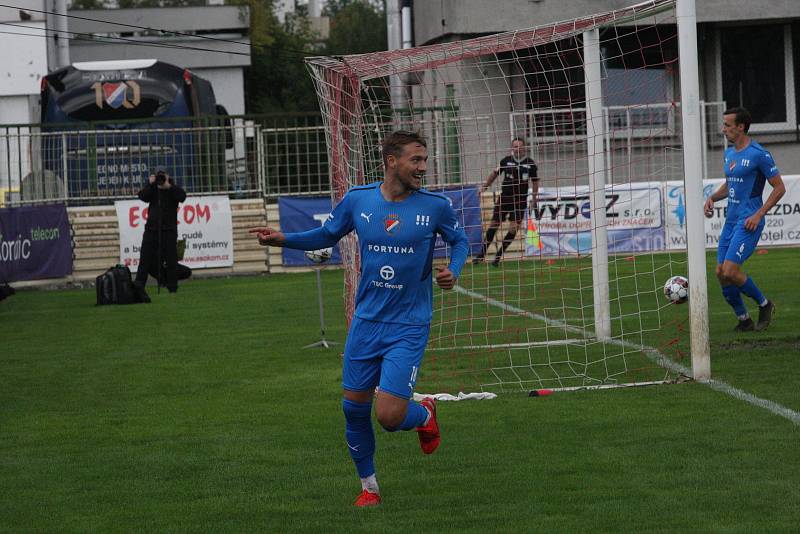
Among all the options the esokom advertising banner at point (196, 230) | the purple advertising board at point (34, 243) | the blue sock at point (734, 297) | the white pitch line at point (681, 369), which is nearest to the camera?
the white pitch line at point (681, 369)

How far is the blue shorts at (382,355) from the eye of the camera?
659 cm

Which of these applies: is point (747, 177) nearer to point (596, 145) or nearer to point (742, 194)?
point (742, 194)

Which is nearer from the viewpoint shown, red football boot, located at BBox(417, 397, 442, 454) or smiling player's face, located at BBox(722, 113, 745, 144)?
red football boot, located at BBox(417, 397, 442, 454)

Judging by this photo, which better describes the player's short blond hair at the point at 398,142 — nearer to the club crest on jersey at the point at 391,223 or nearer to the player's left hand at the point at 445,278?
the club crest on jersey at the point at 391,223

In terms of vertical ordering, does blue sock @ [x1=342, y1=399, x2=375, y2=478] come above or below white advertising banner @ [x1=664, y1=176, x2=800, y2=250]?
below

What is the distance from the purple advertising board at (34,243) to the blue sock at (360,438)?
16.2 meters

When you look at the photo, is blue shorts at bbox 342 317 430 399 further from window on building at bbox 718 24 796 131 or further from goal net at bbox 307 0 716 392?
window on building at bbox 718 24 796 131

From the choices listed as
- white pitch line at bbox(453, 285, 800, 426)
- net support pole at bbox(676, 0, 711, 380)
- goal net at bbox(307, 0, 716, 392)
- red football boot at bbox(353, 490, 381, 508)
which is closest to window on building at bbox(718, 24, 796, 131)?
goal net at bbox(307, 0, 716, 392)

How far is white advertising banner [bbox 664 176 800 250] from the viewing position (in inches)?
973

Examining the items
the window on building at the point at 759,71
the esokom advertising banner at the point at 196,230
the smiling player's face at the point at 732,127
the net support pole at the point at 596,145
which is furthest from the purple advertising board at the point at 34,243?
the window on building at the point at 759,71

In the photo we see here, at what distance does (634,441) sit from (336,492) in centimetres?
200

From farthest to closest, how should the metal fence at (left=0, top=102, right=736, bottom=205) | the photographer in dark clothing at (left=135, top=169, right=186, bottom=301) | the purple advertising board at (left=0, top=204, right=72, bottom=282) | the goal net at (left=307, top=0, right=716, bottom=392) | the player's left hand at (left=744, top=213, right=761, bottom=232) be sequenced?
the metal fence at (left=0, top=102, right=736, bottom=205) < the purple advertising board at (left=0, top=204, right=72, bottom=282) < the photographer in dark clothing at (left=135, top=169, right=186, bottom=301) < the player's left hand at (left=744, top=213, right=761, bottom=232) < the goal net at (left=307, top=0, right=716, bottom=392)

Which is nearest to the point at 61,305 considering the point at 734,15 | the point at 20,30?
the point at 20,30

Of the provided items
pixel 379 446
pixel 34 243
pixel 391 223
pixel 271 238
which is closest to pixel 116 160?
pixel 34 243
